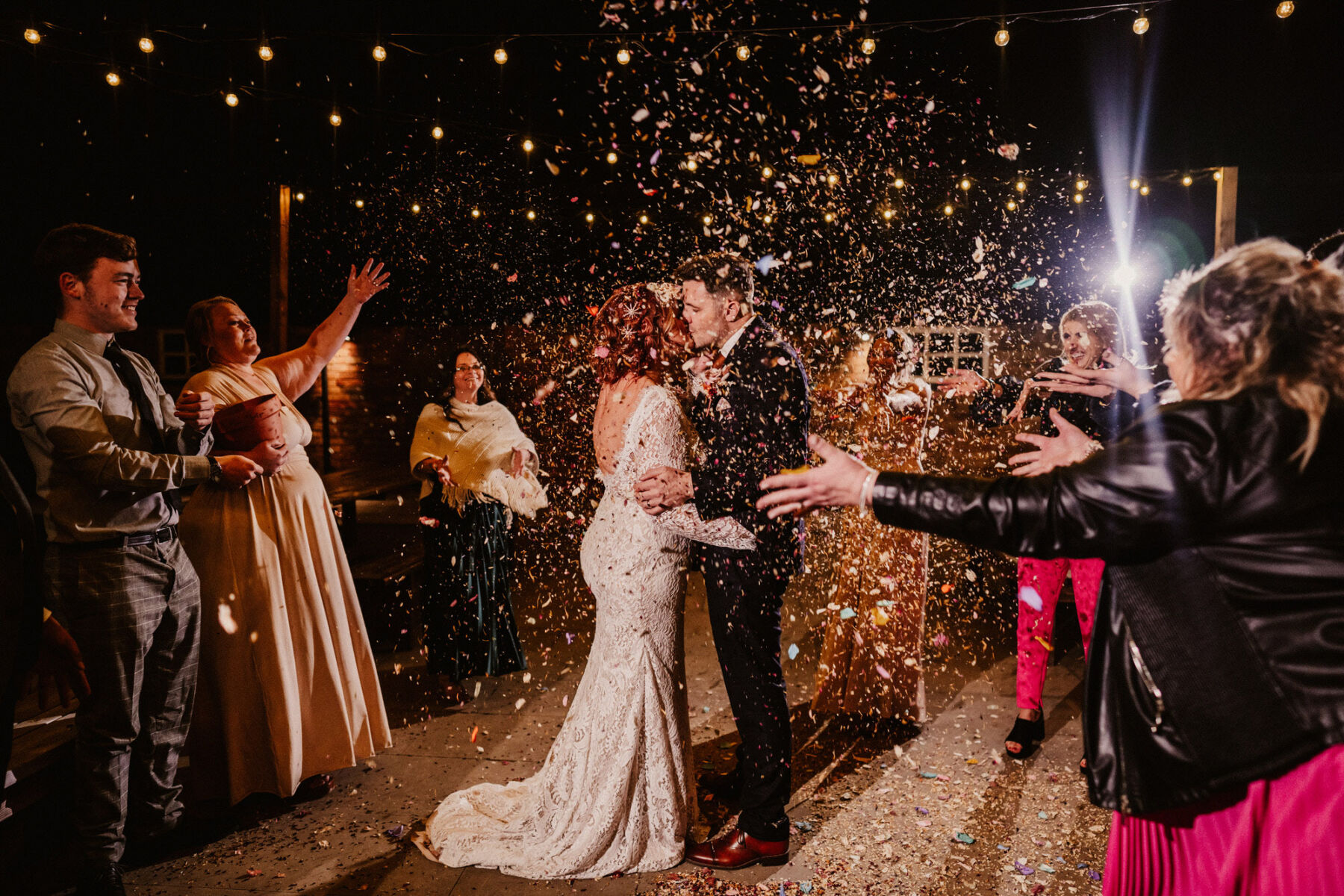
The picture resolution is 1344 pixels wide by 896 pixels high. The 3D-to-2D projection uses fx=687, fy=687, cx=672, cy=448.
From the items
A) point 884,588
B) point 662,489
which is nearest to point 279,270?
point 662,489

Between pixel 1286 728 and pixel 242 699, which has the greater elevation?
pixel 1286 728

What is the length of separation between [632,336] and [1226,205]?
8.02 m

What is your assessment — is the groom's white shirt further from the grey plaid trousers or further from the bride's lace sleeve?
the grey plaid trousers

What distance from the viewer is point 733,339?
2.85m

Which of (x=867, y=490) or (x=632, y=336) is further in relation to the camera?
(x=632, y=336)

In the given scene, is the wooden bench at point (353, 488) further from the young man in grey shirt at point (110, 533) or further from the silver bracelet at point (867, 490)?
the silver bracelet at point (867, 490)

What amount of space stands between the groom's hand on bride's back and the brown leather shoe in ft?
4.43

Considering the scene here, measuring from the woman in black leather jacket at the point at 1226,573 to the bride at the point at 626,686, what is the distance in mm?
1345

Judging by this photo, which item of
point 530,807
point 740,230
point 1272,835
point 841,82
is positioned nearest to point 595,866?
point 530,807

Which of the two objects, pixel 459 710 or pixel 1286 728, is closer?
pixel 1286 728

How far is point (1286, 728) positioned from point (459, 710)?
157 inches

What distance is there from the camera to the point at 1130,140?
739 cm

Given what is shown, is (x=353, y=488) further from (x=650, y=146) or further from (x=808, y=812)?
(x=808, y=812)

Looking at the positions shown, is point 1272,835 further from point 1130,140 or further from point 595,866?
point 1130,140
